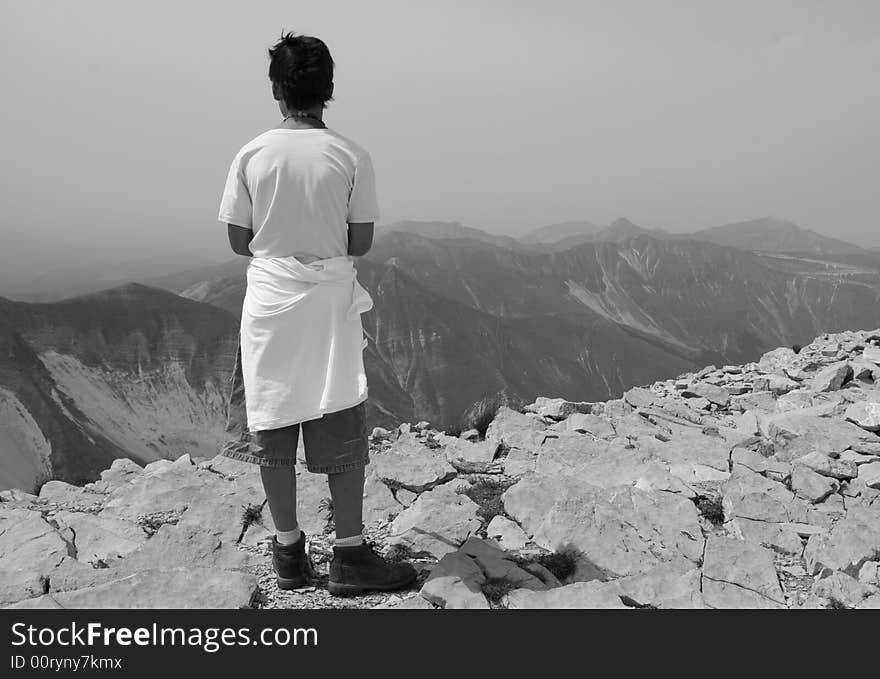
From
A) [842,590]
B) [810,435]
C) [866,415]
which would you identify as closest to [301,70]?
[842,590]

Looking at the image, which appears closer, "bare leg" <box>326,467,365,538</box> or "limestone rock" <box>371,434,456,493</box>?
"bare leg" <box>326,467,365,538</box>

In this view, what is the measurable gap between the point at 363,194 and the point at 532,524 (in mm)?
3100

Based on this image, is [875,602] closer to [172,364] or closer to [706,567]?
[706,567]

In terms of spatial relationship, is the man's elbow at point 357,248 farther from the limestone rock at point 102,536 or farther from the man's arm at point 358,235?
the limestone rock at point 102,536

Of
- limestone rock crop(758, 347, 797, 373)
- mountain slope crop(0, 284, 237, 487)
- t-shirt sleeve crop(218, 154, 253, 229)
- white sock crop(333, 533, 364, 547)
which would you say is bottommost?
mountain slope crop(0, 284, 237, 487)

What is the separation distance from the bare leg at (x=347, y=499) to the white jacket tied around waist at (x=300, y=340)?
46 centimetres

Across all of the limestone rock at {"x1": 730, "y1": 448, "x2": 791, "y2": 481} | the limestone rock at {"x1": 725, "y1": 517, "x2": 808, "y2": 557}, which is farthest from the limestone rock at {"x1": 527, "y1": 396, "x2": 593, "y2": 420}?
the limestone rock at {"x1": 725, "y1": 517, "x2": 808, "y2": 557}

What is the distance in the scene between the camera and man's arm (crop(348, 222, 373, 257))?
3.55m

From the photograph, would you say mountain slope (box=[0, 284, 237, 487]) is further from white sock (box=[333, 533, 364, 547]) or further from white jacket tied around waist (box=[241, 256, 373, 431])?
white jacket tied around waist (box=[241, 256, 373, 431])

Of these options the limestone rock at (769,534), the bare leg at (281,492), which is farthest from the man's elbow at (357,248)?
the limestone rock at (769,534)

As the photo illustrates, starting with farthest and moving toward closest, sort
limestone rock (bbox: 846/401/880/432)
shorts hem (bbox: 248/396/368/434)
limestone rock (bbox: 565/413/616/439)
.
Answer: limestone rock (bbox: 565/413/616/439), limestone rock (bbox: 846/401/880/432), shorts hem (bbox: 248/396/368/434)

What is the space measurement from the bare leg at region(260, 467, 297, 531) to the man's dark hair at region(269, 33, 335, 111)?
2.16 metres

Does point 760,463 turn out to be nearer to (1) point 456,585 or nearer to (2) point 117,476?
(1) point 456,585

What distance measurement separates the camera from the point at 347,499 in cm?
364
